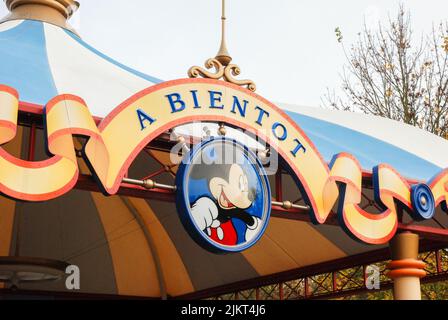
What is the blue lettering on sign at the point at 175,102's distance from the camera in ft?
19.5

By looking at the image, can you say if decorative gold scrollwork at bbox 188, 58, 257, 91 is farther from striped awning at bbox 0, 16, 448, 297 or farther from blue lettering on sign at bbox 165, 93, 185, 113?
striped awning at bbox 0, 16, 448, 297

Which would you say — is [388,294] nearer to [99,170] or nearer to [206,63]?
[206,63]

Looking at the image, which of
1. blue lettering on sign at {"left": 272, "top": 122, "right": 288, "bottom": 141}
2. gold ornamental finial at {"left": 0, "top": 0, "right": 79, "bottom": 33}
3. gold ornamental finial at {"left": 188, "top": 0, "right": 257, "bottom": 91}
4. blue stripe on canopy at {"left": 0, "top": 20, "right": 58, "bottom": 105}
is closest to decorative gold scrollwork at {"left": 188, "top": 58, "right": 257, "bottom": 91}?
gold ornamental finial at {"left": 188, "top": 0, "right": 257, "bottom": 91}

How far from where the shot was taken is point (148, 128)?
577 cm

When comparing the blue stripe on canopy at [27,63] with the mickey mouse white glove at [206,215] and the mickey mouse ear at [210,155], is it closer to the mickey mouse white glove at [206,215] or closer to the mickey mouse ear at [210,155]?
the mickey mouse ear at [210,155]

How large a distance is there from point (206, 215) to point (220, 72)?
4.92ft

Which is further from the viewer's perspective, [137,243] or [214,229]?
[137,243]

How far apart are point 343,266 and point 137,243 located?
3937mm

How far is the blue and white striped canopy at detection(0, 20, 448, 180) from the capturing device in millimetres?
6473

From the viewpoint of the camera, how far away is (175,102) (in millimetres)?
5969

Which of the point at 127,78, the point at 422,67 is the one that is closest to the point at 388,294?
the point at 422,67

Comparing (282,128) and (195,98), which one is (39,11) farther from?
(282,128)

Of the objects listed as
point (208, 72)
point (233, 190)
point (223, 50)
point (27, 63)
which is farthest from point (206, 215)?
point (223, 50)

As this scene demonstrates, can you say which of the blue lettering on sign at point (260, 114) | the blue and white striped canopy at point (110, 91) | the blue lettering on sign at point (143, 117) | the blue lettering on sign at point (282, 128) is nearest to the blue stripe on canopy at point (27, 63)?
the blue and white striped canopy at point (110, 91)
